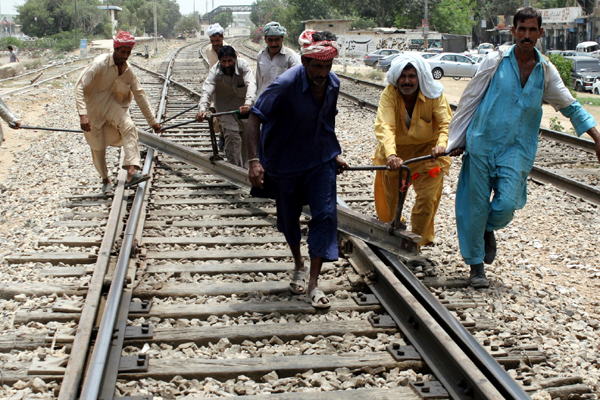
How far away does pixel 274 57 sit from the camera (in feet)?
24.0

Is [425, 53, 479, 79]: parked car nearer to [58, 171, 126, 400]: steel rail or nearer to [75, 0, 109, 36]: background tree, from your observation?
[58, 171, 126, 400]: steel rail

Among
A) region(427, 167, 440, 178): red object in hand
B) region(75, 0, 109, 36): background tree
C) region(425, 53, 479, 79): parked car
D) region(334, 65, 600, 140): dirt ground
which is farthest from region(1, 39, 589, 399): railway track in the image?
region(75, 0, 109, 36): background tree

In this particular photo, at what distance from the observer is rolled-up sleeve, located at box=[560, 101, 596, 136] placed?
4.67m

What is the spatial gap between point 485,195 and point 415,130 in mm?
761

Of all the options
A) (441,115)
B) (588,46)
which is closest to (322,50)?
(441,115)

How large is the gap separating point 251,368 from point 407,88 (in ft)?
8.01

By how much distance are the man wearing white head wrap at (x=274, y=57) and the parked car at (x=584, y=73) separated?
22.0 m

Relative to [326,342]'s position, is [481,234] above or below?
above

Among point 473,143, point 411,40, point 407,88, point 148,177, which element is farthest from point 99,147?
point 411,40

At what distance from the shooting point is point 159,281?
4746 mm

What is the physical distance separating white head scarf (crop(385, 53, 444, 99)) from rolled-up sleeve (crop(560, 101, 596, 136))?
3.06 ft

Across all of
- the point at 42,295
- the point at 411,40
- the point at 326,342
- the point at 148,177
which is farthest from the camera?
the point at 411,40

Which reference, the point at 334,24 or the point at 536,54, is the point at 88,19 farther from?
the point at 536,54

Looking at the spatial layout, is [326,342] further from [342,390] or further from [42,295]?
[42,295]
